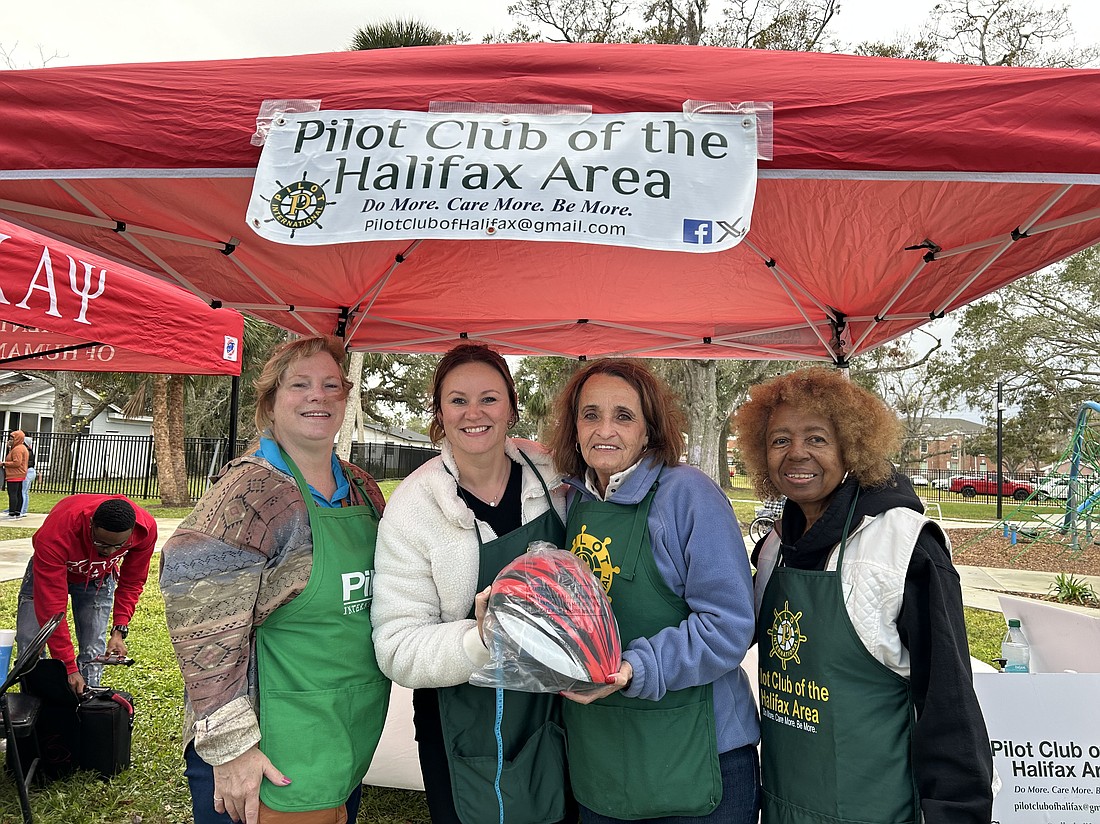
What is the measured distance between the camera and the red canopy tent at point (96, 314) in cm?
300

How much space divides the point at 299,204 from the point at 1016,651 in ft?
10.1

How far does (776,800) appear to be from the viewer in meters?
1.85

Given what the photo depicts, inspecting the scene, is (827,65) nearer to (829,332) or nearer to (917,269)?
(917,269)

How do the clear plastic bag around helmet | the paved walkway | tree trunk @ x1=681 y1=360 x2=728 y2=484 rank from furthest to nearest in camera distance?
tree trunk @ x1=681 y1=360 x2=728 y2=484 → the paved walkway → the clear plastic bag around helmet

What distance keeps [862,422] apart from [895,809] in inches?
35.8

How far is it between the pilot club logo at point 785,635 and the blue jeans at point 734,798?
0.85 ft

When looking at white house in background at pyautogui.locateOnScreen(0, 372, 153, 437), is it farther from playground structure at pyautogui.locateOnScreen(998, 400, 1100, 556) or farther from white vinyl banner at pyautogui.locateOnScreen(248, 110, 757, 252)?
white vinyl banner at pyautogui.locateOnScreen(248, 110, 757, 252)

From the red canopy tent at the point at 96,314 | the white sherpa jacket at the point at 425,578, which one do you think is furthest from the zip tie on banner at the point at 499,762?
the red canopy tent at the point at 96,314

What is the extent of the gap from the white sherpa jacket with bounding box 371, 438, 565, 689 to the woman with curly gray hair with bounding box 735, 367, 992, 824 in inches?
28.5

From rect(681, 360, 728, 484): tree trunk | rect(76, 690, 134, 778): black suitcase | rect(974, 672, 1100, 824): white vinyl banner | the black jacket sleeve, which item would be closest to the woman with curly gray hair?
the black jacket sleeve

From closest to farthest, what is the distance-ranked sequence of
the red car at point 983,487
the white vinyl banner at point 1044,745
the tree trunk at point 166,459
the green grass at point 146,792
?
the white vinyl banner at point 1044,745 < the green grass at point 146,792 < the tree trunk at point 166,459 < the red car at point 983,487

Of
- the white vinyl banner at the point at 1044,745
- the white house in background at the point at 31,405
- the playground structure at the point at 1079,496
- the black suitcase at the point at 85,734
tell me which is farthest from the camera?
the white house in background at the point at 31,405

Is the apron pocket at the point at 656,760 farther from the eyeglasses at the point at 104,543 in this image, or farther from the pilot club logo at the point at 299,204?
the eyeglasses at the point at 104,543

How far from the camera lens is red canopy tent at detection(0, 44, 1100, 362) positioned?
5.71 ft
